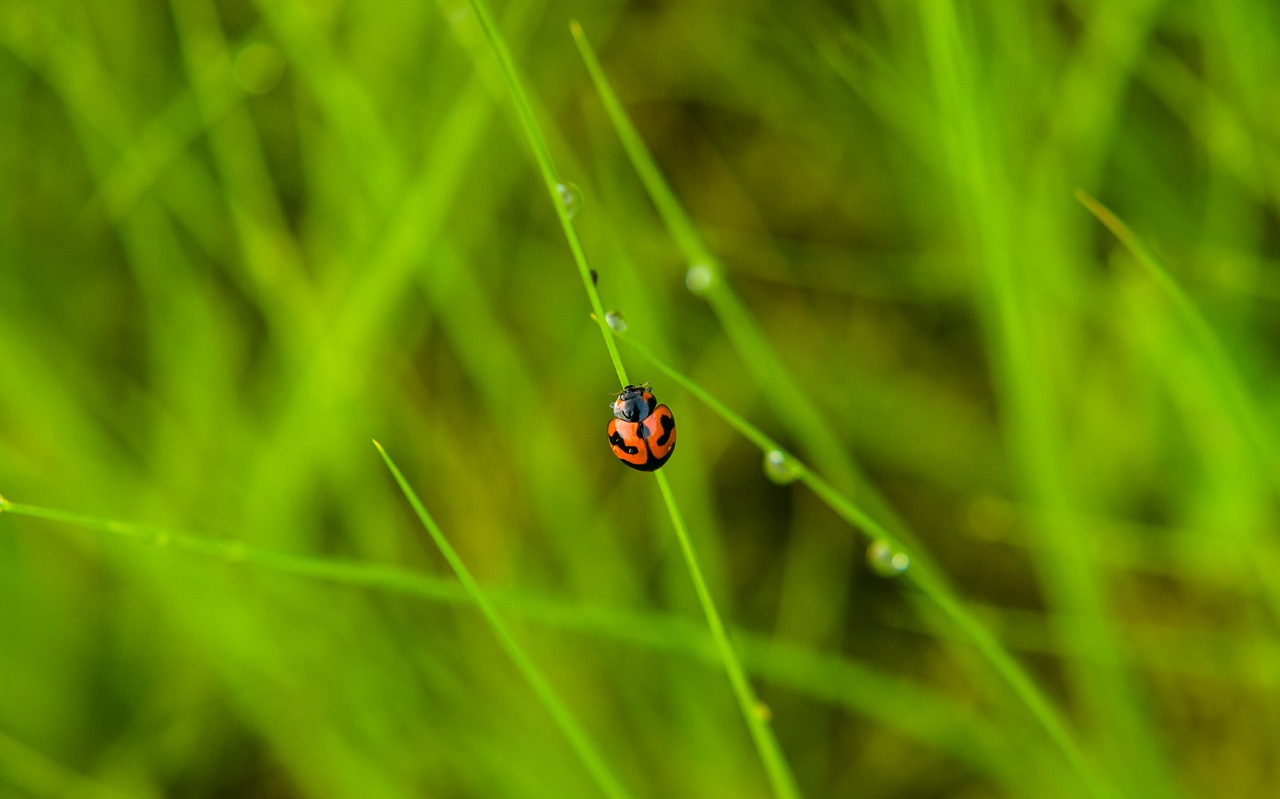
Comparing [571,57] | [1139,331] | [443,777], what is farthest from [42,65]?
[1139,331]

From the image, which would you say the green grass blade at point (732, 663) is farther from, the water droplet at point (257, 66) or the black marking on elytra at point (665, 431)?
the water droplet at point (257, 66)

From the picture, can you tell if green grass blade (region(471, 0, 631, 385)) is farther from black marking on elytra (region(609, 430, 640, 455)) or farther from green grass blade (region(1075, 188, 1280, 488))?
green grass blade (region(1075, 188, 1280, 488))

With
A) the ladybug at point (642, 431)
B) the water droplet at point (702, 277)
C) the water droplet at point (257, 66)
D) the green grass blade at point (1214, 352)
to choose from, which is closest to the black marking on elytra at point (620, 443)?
the ladybug at point (642, 431)

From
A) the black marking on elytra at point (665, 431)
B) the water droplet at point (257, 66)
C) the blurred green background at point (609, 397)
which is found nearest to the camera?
the black marking on elytra at point (665, 431)

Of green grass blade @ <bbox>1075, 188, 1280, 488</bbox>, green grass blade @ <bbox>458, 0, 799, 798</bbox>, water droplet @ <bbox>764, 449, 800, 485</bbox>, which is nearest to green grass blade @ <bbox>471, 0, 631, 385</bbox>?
green grass blade @ <bbox>458, 0, 799, 798</bbox>

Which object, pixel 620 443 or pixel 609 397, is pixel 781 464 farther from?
pixel 609 397

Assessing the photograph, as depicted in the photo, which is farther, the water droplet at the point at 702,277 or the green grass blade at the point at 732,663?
the water droplet at the point at 702,277

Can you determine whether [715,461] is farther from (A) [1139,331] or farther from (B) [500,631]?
(B) [500,631]

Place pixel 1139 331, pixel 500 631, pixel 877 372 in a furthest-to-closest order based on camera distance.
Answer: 1. pixel 877 372
2. pixel 1139 331
3. pixel 500 631
